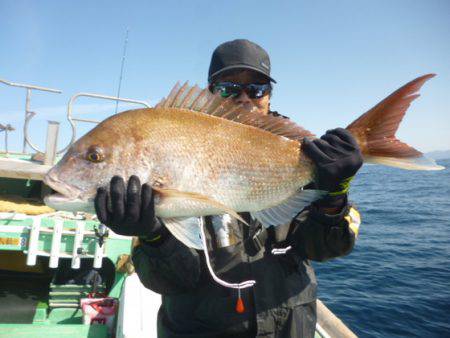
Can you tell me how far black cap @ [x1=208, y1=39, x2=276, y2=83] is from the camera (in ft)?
9.54

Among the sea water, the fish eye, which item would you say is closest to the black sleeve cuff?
the fish eye

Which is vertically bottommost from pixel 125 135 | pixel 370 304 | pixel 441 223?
pixel 370 304

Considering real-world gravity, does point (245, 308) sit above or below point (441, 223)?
above

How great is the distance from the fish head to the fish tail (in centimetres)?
149

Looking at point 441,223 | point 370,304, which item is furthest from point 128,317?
point 441,223

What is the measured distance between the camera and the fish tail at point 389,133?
194 centimetres

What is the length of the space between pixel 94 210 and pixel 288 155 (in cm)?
130

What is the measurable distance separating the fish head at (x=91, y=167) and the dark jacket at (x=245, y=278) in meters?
0.58

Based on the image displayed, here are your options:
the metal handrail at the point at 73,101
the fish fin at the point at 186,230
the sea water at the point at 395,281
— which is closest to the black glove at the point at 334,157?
the fish fin at the point at 186,230

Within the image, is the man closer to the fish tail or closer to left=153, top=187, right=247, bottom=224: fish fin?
the fish tail

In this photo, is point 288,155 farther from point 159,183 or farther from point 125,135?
point 125,135

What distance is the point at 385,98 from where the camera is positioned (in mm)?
2023

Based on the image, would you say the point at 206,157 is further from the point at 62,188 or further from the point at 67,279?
the point at 67,279

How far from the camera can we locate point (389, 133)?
2.07m
